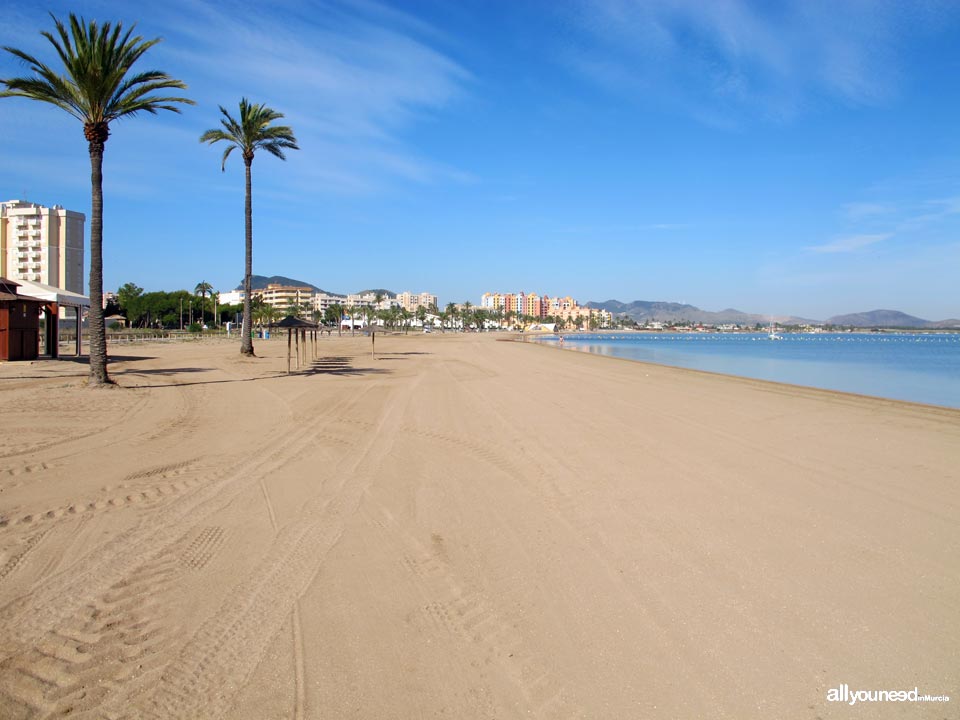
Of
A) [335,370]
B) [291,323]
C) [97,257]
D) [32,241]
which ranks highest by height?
[32,241]

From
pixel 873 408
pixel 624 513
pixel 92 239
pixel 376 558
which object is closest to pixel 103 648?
pixel 376 558

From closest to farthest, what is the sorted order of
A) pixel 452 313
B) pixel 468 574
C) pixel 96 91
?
pixel 468 574 → pixel 96 91 → pixel 452 313

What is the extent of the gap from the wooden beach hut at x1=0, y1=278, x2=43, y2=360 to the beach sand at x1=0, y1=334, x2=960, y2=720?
40.0ft

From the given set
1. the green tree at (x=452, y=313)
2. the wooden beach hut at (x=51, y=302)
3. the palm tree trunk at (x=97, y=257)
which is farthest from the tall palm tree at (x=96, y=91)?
the green tree at (x=452, y=313)

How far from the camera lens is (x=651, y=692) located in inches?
→ 116

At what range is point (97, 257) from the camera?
49.8 feet

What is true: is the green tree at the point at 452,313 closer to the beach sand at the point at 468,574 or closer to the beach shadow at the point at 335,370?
the beach shadow at the point at 335,370

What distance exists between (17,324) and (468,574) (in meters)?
21.2

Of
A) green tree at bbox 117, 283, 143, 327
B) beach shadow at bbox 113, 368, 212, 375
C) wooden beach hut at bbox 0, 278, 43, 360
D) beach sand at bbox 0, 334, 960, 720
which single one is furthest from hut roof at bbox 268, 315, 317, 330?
green tree at bbox 117, 283, 143, 327

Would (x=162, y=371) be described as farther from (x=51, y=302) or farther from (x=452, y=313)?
(x=452, y=313)

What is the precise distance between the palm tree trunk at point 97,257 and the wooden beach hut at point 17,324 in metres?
5.72

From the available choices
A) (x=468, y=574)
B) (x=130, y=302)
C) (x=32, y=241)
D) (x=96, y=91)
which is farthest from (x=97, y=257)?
(x=32, y=241)

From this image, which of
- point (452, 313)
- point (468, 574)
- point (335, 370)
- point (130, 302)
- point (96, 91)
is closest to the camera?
point (468, 574)

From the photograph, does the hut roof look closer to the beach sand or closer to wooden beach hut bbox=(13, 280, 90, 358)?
wooden beach hut bbox=(13, 280, 90, 358)
